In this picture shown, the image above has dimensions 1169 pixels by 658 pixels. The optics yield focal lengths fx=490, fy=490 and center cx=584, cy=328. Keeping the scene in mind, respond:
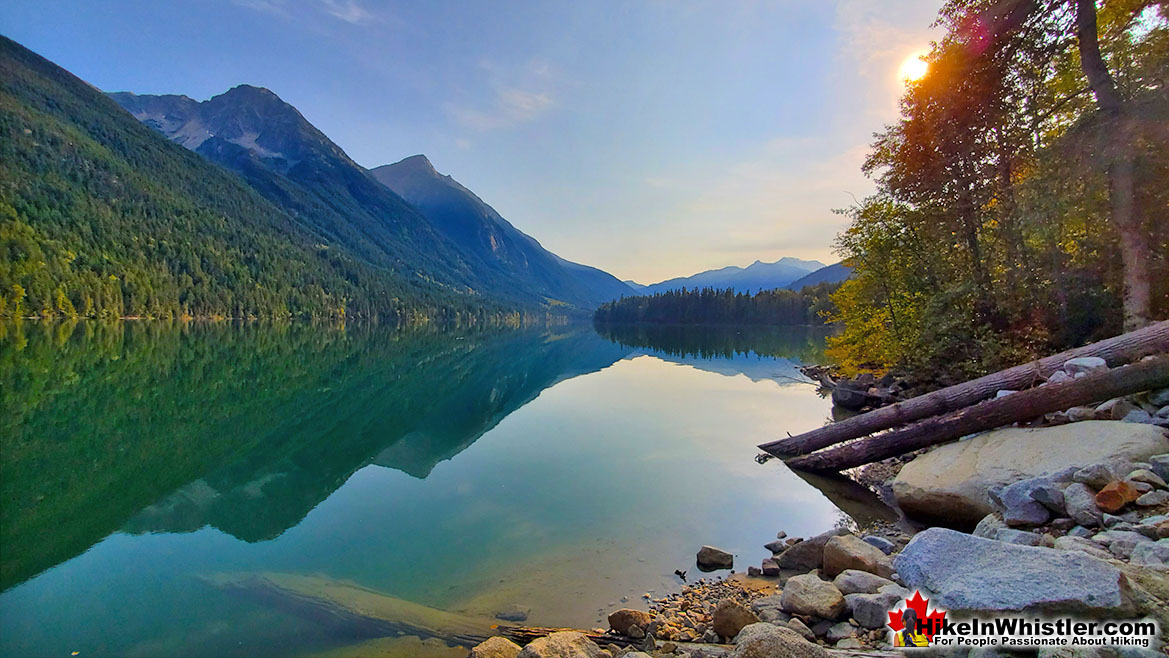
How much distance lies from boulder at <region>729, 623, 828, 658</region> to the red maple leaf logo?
3.05 ft

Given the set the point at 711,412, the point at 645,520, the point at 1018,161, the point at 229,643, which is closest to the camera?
the point at 229,643

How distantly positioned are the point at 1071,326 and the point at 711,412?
11.8m

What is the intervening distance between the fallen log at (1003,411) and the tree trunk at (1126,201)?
10.9ft

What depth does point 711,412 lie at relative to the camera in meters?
21.5

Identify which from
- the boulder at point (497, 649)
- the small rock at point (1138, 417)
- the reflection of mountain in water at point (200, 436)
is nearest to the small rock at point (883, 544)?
the small rock at point (1138, 417)

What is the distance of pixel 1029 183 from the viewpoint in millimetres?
12305

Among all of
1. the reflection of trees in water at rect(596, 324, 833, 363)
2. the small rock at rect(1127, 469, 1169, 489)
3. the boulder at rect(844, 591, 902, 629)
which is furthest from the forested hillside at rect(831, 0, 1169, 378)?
the reflection of trees in water at rect(596, 324, 833, 363)

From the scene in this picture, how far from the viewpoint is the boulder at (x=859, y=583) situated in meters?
5.43

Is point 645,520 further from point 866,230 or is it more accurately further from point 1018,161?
point 866,230

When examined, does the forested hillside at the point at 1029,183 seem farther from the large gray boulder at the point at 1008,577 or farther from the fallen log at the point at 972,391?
the large gray boulder at the point at 1008,577

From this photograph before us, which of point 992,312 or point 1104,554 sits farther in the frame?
point 992,312

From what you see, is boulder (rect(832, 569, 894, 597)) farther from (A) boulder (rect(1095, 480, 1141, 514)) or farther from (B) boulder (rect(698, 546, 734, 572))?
(A) boulder (rect(1095, 480, 1141, 514))

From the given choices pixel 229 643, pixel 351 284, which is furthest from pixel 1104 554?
pixel 351 284

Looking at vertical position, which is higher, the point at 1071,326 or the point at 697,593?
the point at 1071,326
